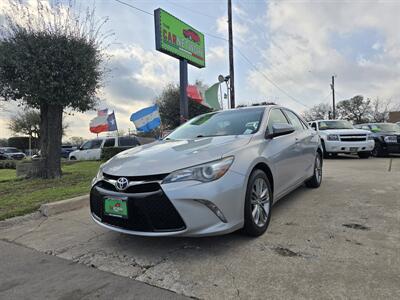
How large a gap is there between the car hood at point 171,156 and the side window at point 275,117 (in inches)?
28.0

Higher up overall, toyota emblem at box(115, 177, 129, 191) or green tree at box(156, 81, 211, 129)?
green tree at box(156, 81, 211, 129)

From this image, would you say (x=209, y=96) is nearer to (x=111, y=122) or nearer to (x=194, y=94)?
(x=194, y=94)

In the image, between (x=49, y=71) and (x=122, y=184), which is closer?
(x=122, y=184)

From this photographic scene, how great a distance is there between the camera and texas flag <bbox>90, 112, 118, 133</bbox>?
22.0m

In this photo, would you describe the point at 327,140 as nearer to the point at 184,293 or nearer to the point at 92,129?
the point at 184,293

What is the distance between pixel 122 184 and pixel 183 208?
2.12 feet

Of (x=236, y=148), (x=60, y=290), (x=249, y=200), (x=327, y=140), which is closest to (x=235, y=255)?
(x=249, y=200)

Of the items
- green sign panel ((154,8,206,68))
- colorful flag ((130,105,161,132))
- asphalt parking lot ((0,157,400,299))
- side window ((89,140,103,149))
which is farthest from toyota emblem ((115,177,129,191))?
colorful flag ((130,105,161,132))

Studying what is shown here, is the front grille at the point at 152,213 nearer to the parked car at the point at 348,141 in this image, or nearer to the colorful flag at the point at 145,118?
the parked car at the point at 348,141

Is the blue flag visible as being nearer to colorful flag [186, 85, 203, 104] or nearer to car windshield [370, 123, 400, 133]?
colorful flag [186, 85, 203, 104]

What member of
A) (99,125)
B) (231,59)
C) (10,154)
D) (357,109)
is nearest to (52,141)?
(231,59)

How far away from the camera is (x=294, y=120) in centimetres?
542

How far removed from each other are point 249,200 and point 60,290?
1.84m

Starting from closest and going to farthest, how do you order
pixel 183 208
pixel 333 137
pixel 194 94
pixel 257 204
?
1. pixel 183 208
2. pixel 257 204
3. pixel 333 137
4. pixel 194 94
